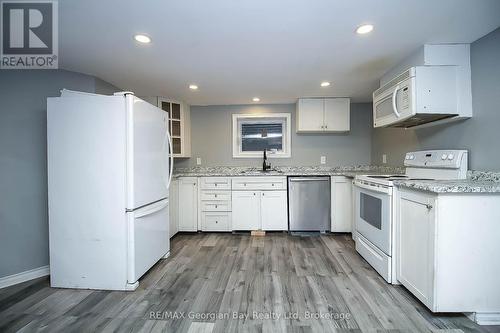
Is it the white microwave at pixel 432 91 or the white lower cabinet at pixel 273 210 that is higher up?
the white microwave at pixel 432 91

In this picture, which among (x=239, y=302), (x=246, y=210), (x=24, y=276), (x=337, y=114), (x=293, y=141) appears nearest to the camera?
(x=239, y=302)

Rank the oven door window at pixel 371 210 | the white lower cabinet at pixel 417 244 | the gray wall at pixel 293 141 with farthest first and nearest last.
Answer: the gray wall at pixel 293 141 < the oven door window at pixel 371 210 < the white lower cabinet at pixel 417 244

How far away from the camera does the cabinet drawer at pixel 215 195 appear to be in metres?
3.41

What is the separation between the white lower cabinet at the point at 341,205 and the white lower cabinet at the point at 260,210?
2.33 feet

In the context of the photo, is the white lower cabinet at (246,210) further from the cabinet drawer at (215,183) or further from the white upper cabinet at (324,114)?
the white upper cabinet at (324,114)

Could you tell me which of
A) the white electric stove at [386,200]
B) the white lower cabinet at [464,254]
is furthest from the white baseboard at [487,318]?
the white electric stove at [386,200]

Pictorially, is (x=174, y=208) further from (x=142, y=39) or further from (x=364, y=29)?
(x=364, y=29)

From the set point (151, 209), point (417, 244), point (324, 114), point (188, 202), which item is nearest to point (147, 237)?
point (151, 209)

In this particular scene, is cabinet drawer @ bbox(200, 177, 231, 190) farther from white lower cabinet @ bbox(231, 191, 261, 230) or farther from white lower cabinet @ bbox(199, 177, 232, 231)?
white lower cabinet @ bbox(231, 191, 261, 230)

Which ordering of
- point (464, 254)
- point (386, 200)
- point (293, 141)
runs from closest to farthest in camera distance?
point (464, 254) < point (386, 200) < point (293, 141)

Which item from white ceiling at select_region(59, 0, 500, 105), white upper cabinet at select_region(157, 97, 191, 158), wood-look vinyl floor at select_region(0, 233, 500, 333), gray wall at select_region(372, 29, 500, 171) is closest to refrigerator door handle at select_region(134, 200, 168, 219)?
wood-look vinyl floor at select_region(0, 233, 500, 333)

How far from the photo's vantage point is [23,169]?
2111 mm

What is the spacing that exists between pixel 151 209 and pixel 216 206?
1.37m

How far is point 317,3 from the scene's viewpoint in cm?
136
